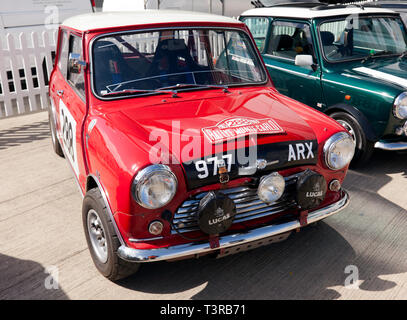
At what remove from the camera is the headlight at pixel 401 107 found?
440 centimetres

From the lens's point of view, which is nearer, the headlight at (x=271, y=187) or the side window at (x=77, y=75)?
the headlight at (x=271, y=187)

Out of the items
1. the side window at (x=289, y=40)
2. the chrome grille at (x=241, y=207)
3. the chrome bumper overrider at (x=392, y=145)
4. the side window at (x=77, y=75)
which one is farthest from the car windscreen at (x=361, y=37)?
the side window at (x=77, y=75)

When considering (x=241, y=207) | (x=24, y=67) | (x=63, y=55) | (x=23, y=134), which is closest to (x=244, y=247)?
(x=241, y=207)

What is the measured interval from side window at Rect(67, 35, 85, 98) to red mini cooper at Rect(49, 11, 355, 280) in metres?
0.01

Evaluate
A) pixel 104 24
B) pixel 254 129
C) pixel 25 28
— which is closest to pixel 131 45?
pixel 104 24

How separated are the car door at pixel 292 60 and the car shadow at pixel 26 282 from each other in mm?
3785

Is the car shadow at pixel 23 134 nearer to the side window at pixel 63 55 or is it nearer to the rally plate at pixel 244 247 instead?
the side window at pixel 63 55

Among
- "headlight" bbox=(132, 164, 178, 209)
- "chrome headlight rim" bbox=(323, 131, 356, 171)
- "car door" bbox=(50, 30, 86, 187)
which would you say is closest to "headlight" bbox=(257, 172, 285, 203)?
"chrome headlight rim" bbox=(323, 131, 356, 171)

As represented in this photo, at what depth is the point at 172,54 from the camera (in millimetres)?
3713

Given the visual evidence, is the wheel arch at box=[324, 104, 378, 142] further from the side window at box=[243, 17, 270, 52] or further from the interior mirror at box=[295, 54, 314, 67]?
the side window at box=[243, 17, 270, 52]

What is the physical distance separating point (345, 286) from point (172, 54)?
7.94ft

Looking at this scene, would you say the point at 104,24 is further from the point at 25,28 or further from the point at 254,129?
the point at 25,28

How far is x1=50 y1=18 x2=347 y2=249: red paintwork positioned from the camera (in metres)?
2.52

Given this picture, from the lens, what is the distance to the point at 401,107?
4.42m
